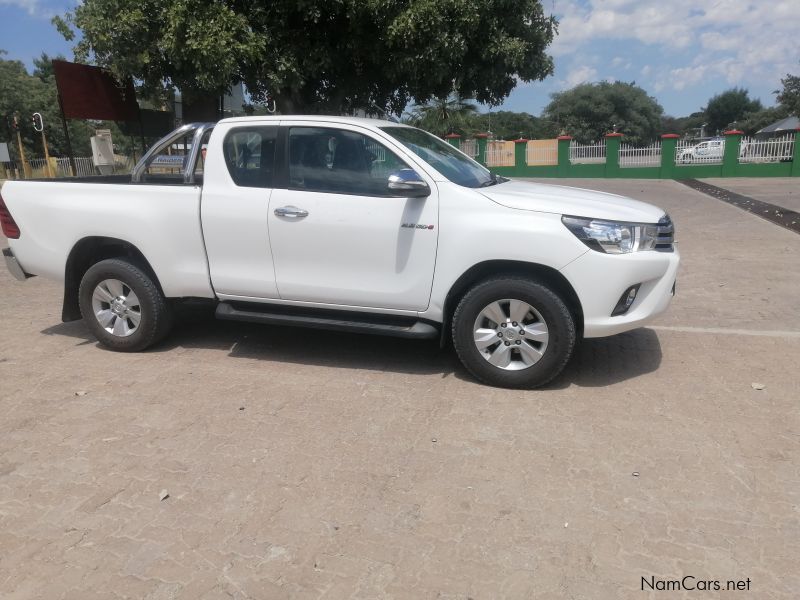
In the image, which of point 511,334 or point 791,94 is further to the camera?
point 791,94

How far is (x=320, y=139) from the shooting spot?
16.6 feet

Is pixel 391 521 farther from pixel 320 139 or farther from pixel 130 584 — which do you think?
pixel 320 139

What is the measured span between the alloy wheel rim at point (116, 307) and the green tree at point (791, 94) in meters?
62.4

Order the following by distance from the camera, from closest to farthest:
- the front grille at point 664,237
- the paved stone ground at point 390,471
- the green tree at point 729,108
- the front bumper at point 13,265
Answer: the paved stone ground at point 390,471 → the front grille at point 664,237 → the front bumper at point 13,265 → the green tree at point 729,108

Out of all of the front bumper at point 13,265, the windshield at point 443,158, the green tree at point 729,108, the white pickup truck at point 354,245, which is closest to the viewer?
the white pickup truck at point 354,245

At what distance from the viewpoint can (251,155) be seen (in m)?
5.17

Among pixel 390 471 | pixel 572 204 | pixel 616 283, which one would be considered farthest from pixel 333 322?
pixel 616 283

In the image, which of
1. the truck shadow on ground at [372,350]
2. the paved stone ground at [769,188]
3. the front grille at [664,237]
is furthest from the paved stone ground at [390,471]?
the paved stone ground at [769,188]

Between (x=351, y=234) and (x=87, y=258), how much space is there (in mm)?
2513

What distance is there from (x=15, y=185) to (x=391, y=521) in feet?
15.1

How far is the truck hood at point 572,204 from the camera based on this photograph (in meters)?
4.52

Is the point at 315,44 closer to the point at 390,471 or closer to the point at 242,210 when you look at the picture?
the point at 242,210

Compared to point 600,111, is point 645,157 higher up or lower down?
lower down

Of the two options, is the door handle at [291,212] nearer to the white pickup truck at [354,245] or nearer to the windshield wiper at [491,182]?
the white pickup truck at [354,245]
